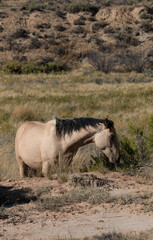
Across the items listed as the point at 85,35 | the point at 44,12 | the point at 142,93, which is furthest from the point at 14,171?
the point at 44,12

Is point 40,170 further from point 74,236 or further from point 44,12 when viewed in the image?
point 44,12

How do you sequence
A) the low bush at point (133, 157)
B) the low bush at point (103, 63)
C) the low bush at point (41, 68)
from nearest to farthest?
1. the low bush at point (133, 157)
2. the low bush at point (41, 68)
3. the low bush at point (103, 63)

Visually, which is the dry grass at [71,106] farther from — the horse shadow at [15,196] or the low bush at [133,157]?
the horse shadow at [15,196]

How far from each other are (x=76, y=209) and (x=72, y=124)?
2116 mm

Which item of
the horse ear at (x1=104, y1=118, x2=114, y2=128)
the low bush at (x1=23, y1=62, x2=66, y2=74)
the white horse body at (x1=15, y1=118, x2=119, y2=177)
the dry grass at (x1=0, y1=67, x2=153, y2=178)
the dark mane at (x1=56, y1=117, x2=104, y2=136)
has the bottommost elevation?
the low bush at (x1=23, y1=62, x2=66, y2=74)

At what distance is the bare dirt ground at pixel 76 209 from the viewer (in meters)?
4.02

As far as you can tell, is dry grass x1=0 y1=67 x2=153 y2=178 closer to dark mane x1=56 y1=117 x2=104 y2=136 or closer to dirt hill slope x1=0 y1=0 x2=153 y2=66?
dark mane x1=56 y1=117 x2=104 y2=136

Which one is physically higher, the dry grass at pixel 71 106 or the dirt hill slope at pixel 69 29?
the dirt hill slope at pixel 69 29

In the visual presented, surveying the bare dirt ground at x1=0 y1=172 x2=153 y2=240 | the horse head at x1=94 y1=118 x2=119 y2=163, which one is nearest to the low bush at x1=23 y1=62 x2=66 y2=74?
the horse head at x1=94 y1=118 x2=119 y2=163

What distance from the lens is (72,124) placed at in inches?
262

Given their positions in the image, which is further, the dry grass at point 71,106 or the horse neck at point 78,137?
the dry grass at point 71,106

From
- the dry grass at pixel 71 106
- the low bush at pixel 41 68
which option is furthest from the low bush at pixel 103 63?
the dry grass at pixel 71 106

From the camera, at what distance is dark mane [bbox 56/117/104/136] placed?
6536mm

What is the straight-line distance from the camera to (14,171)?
24.9 ft
